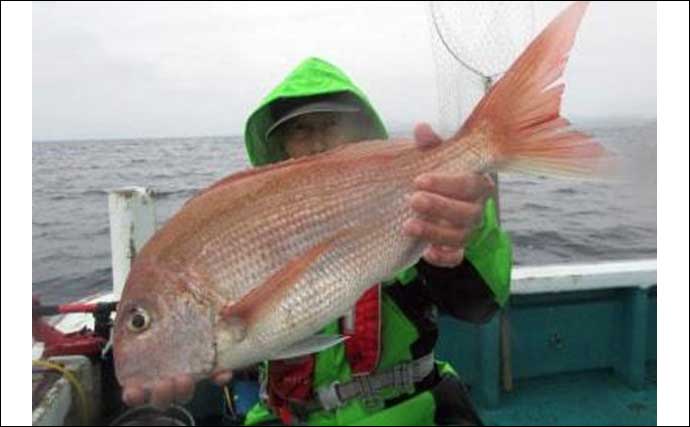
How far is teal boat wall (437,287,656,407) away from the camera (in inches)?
161

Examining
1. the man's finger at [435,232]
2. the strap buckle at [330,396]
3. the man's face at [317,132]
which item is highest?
the man's face at [317,132]

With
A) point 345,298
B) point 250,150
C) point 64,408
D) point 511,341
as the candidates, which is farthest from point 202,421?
point 345,298

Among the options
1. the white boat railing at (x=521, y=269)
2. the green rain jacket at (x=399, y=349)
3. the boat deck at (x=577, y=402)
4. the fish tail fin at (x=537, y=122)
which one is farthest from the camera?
the boat deck at (x=577, y=402)

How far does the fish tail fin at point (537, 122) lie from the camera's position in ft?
4.71

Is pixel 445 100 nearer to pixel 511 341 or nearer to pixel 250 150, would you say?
pixel 250 150

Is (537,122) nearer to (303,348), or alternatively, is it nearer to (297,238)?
(297,238)

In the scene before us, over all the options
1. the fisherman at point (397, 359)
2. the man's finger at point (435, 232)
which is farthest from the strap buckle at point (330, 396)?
the man's finger at point (435, 232)

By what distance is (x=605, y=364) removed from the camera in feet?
14.2

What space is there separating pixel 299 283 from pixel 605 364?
3585 millimetres

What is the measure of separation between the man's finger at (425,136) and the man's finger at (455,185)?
102 millimetres

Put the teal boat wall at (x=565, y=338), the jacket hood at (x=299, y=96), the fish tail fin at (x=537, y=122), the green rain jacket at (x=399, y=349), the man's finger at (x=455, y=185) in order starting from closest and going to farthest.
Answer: the fish tail fin at (x=537, y=122)
the man's finger at (x=455, y=185)
the green rain jacket at (x=399, y=349)
the jacket hood at (x=299, y=96)
the teal boat wall at (x=565, y=338)

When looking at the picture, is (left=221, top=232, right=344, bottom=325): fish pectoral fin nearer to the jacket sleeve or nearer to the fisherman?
the fisherman

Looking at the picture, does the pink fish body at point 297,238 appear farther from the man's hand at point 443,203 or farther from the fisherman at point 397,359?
the fisherman at point 397,359

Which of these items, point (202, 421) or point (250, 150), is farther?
point (202, 421)
